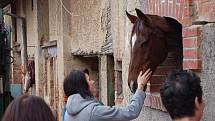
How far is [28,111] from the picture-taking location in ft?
8.48

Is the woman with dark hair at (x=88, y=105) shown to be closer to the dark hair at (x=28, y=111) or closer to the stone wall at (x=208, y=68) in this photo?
the stone wall at (x=208, y=68)

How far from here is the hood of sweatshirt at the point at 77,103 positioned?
13.2 ft

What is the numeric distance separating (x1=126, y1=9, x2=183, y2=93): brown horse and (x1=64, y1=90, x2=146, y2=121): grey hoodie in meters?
0.19

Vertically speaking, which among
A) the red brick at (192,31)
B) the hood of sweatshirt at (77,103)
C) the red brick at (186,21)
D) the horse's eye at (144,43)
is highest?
the red brick at (186,21)

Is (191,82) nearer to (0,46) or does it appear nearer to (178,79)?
(178,79)

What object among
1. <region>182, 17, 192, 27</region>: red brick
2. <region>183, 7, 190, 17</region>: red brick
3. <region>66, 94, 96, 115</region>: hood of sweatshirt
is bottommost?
<region>66, 94, 96, 115</region>: hood of sweatshirt

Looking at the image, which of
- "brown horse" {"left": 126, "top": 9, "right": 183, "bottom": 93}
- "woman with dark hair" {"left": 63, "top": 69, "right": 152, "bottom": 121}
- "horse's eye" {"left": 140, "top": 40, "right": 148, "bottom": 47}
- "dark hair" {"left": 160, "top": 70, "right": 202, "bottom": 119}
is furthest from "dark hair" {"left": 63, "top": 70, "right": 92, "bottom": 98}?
"dark hair" {"left": 160, "top": 70, "right": 202, "bottom": 119}

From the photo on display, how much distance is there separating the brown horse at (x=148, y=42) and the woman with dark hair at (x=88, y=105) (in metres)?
0.08

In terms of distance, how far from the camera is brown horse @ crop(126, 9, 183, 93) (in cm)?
414

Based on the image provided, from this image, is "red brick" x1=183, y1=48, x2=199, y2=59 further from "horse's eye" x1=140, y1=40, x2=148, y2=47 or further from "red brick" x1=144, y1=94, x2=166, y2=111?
"red brick" x1=144, y1=94, x2=166, y2=111

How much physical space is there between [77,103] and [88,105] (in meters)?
0.10

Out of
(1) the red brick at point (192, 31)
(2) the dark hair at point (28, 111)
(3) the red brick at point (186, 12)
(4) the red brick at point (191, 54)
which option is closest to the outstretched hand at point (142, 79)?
(4) the red brick at point (191, 54)

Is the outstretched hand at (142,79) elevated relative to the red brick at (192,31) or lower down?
lower down

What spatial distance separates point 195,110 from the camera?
2.76m
